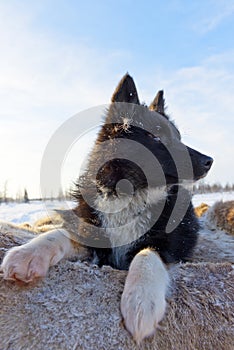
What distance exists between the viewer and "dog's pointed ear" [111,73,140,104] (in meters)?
3.30

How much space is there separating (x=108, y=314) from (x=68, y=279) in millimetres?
288

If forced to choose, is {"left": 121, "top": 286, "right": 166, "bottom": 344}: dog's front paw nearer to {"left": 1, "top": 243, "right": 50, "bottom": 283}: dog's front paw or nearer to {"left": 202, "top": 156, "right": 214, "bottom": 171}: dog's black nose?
{"left": 1, "top": 243, "right": 50, "bottom": 283}: dog's front paw

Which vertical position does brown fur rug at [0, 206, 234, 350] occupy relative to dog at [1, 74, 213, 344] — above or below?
below

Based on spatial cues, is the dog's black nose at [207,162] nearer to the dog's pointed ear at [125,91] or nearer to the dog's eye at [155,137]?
the dog's eye at [155,137]

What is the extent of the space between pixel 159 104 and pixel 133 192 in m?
1.28

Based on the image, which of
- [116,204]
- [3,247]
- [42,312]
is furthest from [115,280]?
[116,204]

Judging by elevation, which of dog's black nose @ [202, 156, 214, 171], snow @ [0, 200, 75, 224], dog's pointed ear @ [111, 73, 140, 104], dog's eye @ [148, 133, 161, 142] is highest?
dog's pointed ear @ [111, 73, 140, 104]

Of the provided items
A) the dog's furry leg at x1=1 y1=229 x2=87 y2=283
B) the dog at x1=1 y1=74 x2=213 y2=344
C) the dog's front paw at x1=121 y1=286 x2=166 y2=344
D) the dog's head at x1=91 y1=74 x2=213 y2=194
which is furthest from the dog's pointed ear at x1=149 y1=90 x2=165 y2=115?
the dog's front paw at x1=121 y1=286 x2=166 y2=344

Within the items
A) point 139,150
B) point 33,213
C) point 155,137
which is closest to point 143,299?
point 139,150

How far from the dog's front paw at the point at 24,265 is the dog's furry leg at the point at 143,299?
0.44 m

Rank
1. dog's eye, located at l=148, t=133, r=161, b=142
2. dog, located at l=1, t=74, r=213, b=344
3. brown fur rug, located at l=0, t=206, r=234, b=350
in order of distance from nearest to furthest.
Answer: brown fur rug, located at l=0, t=206, r=234, b=350, dog, located at l=1, t=74, r=213, b=344, dog's eye, located at l=148, t=133, r=161, b=142

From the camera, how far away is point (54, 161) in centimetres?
314

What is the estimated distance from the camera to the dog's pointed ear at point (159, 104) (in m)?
3.79

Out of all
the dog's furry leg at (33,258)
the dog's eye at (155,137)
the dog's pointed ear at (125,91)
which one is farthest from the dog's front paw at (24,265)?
the dog's pointed ear at (125,91)
